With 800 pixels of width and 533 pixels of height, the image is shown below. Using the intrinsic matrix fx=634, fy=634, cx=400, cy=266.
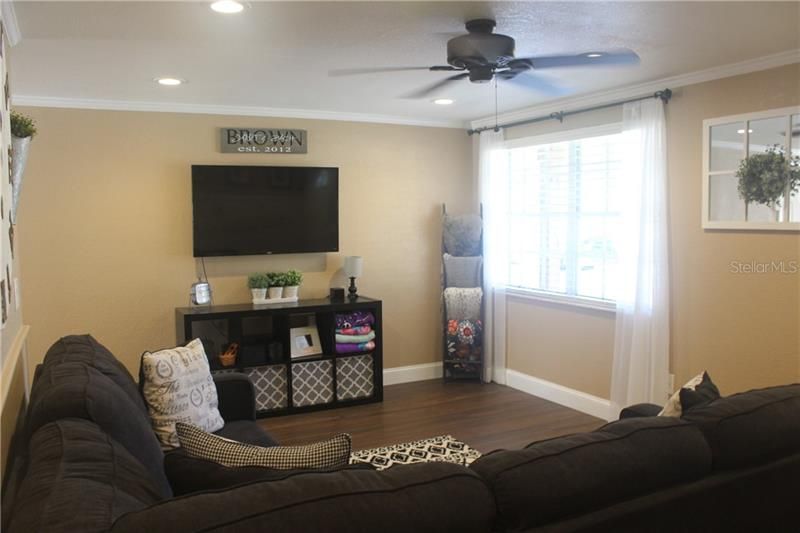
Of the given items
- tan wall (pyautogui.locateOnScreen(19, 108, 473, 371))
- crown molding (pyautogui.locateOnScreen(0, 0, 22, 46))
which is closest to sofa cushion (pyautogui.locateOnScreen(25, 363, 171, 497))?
crown molding (pyautogui.locateOnScreen(0, 0, 22, 46))

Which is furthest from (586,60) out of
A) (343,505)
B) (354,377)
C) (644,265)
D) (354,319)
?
(354,377)

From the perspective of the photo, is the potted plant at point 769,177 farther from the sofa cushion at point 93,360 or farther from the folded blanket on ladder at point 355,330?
the sofa cushion at point 93,360

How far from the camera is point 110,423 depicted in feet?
6.46

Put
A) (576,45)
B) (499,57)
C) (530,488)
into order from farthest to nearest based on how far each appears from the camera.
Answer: (576,45) < (499,57) < (530,488)

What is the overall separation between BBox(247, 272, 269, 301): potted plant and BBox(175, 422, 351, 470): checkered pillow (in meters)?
3.42

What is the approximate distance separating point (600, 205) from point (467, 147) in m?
1.60

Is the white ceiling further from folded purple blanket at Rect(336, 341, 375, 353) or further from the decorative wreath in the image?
folded purple blanket at Rect(336, 341, 375, 353)

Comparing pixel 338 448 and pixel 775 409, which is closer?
pixel 338 448

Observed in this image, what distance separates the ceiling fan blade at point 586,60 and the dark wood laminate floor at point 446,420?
95.1 inches

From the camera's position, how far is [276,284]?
5.11m

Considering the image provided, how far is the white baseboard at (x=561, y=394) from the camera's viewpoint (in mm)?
4809

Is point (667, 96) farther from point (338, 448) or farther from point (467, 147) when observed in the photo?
point (338, 448)

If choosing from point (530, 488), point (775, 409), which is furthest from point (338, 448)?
point (775, 409)

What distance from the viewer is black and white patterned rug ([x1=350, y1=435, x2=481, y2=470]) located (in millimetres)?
3953
